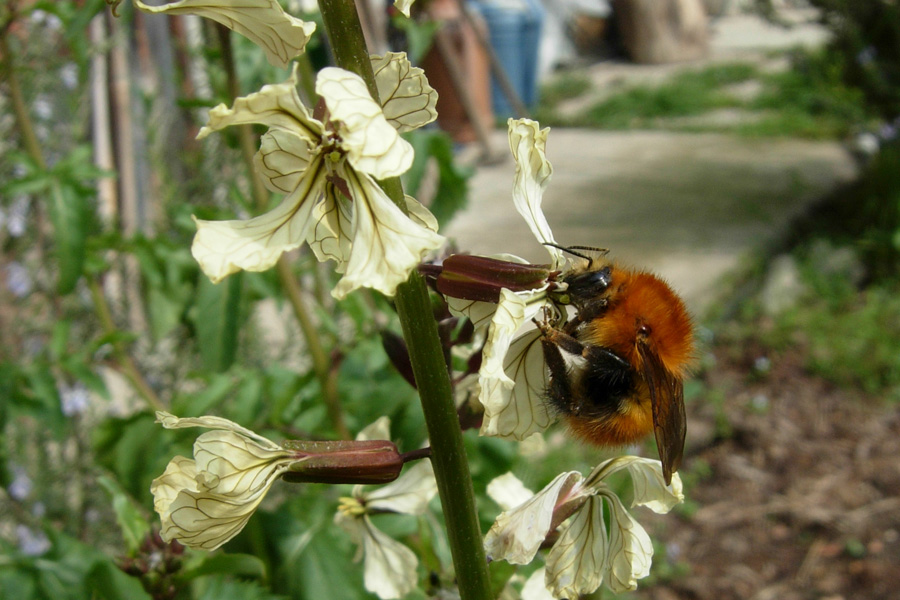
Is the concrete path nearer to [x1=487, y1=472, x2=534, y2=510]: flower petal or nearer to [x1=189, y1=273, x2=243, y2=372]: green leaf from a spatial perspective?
[x1=189, y1=273, x2=243, y2=372]: green leaf

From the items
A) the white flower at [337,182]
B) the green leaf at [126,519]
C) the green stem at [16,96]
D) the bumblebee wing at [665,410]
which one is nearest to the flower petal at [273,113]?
the white flower at [337,182]

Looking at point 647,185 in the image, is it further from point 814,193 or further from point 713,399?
point 713,399

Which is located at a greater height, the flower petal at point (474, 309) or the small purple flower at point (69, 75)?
the small purple flower at point (69, 75)

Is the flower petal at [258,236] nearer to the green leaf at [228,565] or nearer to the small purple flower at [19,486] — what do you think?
the green leaf at [228,565]

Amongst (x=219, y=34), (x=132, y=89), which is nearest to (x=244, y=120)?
(x=219, y=34)

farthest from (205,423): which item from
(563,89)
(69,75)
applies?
(563,89)

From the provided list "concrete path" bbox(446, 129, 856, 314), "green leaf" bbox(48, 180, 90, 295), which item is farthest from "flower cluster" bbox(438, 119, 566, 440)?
"concrete path" bbox(446, 129, 856, 314)
